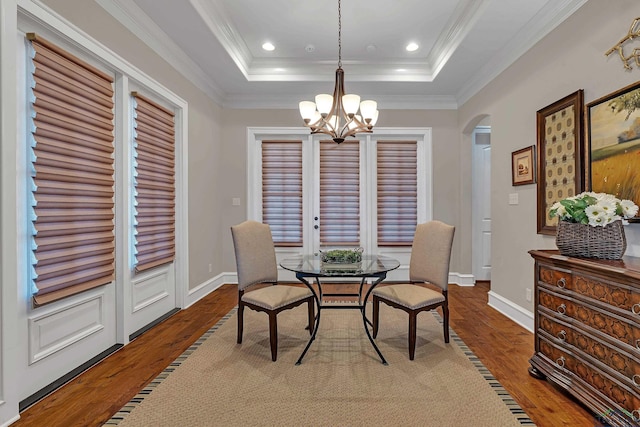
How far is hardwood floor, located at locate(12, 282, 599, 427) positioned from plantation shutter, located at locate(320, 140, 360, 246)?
72.2 inches

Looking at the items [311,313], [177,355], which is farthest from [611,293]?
[177,355]

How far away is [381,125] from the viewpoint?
15.4ft

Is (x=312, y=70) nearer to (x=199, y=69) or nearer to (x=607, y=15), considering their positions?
(x=199, y=69)

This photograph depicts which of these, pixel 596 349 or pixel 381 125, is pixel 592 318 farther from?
pixel 381 125

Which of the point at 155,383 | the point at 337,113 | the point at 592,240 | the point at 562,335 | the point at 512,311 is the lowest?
the point at 155,383

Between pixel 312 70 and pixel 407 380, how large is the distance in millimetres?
3664

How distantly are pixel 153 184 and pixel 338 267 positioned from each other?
2063 mm

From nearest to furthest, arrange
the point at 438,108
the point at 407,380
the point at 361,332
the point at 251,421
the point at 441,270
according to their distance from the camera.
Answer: the point at 251,421
the point at 407,380
the point at 441,270
the point at 361,332
the point at 438,108

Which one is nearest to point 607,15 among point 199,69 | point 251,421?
point 251,421

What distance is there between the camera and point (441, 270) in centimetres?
257

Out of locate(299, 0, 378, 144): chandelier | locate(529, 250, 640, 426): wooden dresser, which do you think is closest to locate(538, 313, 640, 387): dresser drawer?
locate(529, 250, 640, 426): wooden dresser

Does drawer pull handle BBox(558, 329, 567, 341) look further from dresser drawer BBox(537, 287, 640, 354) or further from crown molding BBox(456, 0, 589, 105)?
crown molding BBox(456, 0, 589, 105)

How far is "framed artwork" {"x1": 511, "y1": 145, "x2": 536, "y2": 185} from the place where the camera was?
9.72 ft

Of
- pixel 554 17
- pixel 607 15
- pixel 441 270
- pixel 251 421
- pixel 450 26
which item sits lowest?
pixel 251 421
